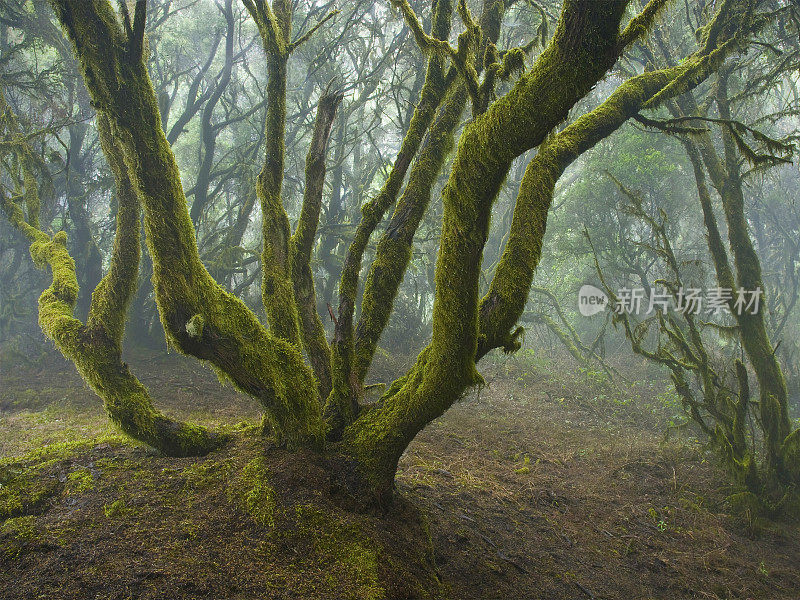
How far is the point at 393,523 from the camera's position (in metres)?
3.21

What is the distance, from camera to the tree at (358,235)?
211 centimetres

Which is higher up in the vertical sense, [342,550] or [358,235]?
[358,235]

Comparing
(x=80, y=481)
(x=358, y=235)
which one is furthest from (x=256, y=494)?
(x=358, y=235)

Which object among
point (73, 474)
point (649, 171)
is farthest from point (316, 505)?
point (649, 171)

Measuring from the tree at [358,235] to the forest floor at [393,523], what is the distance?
1.55 ft

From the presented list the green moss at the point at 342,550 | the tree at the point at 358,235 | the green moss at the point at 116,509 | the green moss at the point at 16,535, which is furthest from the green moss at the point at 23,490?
the green moss at the point at 342,550

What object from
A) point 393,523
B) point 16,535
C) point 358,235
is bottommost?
point 393,523

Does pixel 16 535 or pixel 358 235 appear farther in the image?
pixel 358 235

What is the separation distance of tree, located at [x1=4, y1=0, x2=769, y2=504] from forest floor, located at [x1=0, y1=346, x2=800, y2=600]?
18.6 inches

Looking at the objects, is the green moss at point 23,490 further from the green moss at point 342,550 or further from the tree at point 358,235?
the green moss at point 342,550

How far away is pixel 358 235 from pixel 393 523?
2.20m

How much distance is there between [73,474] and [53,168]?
14.1 metres

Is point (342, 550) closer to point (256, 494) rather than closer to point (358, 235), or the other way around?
point (256, 494)

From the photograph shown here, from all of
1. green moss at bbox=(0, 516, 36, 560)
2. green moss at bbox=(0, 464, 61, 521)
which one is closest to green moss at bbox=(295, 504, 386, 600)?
green moss at bbox=(0, 516, 36, 560)
